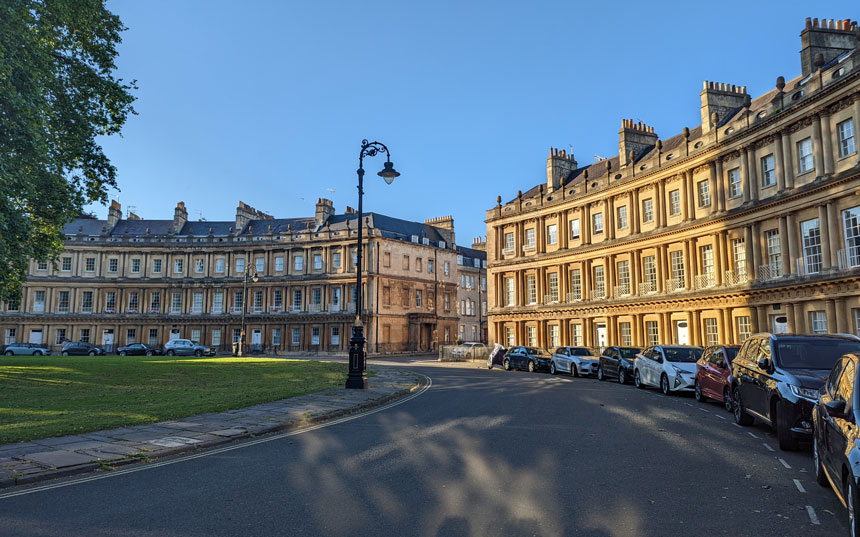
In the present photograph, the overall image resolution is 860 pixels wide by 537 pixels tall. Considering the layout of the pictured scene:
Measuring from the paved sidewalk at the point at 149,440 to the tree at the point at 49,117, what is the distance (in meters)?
7.22

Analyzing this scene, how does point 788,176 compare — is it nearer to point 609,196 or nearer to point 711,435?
point 609,196

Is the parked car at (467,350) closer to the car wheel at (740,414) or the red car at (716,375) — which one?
the red car at (716,375)

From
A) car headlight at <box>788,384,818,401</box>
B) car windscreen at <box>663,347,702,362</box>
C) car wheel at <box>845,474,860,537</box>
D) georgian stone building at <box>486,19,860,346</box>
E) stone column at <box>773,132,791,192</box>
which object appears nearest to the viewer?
car wheel at <box>845,474,860,537</box>

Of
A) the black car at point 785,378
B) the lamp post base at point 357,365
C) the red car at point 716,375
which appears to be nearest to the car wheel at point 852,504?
the black car at point 785,378

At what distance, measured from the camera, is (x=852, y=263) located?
80.1 feet

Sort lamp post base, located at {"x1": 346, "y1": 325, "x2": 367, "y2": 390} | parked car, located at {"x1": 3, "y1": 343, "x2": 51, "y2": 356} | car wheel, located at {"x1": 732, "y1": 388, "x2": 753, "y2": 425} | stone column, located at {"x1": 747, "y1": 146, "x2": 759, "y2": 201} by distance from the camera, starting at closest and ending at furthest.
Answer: car wheel, located at {"x1": 732, "y1": 388, "x2": 753, "y2": 425} < lamp post base, located at {"x1": 346, "y1": 325, "x2": 367, "y2": 390} < stone column, located at {"x1": 747, "y1": 146, "x2": 759, "y2": 201} < parked car, located at {"x1": 3, "y1": 343, "x2": 51, "y2": 356}

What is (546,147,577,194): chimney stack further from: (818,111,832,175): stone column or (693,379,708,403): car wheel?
(693,379,708,403): car wheel

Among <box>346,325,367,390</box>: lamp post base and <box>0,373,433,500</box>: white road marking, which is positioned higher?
<box>346,325,367,390</box>: lamp post base

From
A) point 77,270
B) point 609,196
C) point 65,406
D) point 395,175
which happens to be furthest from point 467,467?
point 77,270

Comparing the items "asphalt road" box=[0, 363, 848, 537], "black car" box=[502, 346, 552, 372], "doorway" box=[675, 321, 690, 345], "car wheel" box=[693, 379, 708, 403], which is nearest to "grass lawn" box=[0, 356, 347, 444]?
"asphalt road" box=[0, 363, 848, 537]

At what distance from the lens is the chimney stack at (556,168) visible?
46.5 metres

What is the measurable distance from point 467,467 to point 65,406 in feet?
35.8

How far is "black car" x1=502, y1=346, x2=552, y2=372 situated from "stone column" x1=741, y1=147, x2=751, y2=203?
13899 mm

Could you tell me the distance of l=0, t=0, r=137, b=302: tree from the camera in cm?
1387
